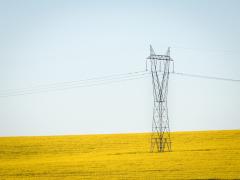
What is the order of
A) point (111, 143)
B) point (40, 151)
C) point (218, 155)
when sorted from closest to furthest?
1. point (218, 155)
2. point (40, 151)
3. point (111, 143)

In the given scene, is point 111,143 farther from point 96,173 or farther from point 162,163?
point 96,173

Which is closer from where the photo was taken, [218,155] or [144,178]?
[144,178]

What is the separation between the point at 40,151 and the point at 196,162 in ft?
70.7

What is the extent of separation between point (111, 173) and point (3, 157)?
66.9ft

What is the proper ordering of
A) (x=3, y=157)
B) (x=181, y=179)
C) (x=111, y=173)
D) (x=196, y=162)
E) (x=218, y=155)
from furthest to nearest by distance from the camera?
(x=3, y=157)
(x=218, y=155)
(x=196, y=162)
(x=111, y=173)
(x=181, y=179)

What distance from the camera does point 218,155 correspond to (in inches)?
1390

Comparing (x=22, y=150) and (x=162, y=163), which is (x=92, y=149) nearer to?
(x=22, y=150)

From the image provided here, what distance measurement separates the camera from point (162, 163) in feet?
103

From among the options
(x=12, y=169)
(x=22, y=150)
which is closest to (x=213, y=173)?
(x=12, y=169)

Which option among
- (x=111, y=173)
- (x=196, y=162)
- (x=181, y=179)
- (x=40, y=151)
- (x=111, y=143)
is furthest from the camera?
(x=111, y=143)

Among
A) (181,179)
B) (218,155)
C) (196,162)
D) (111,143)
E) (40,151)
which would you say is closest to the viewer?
(181,179)

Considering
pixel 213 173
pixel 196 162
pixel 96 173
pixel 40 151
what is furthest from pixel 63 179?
pixel 40 151

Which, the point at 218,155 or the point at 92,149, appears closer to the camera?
the point at 218,155

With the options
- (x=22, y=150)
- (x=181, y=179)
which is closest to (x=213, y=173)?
(x=181, y=179)
